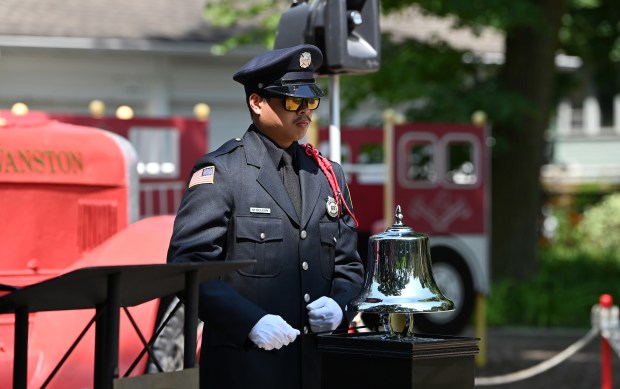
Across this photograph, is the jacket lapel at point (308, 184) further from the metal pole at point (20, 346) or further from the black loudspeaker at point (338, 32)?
the black loudspeaker at point (338, 32)

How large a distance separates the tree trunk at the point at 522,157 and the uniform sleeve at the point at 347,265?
38.0 ft

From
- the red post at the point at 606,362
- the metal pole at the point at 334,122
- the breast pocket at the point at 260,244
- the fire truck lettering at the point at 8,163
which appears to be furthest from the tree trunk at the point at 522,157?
the breast pocket at the point at 260,244

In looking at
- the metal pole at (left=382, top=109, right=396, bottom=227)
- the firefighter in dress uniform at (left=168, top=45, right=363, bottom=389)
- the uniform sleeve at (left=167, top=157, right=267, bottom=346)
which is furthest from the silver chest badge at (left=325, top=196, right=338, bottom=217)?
the metal pole at (left=382, top=109, right=396, bottom=227)

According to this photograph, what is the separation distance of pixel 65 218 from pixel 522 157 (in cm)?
1056

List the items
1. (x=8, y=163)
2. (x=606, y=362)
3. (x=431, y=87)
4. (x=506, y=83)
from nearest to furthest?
(x=8, y=163)
(x=606, y=362)
(x=431, y=87)
(x=506, y=83)

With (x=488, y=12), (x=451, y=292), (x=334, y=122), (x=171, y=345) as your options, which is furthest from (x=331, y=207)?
(x=488, y=12)

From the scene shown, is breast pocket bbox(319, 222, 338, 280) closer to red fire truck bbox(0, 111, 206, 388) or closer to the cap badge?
the cap badge

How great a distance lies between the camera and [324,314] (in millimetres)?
4375

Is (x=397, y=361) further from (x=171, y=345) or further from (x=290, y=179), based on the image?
(x=171, y=345)

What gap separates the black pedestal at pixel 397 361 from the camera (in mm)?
3967

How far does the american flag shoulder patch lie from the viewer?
4352 millimetres

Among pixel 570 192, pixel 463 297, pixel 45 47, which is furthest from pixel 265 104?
pixel 570 192

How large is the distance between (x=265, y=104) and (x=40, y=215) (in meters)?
2.57

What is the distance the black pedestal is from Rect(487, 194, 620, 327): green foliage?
12108 mm
